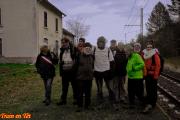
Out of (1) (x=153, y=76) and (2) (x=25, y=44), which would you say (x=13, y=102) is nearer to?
(1) (x=153, y=76)

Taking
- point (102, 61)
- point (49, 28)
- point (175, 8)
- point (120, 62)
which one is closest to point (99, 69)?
point (102, 61)

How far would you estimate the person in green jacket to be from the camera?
1080cm

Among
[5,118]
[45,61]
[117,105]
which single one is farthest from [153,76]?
[5,118]

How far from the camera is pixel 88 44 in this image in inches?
423

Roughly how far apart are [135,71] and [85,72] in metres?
1.39

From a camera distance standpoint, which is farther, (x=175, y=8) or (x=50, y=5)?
(x=175, y=8)

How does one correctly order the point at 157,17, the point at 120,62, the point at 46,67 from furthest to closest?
the point at 157,17 → the point at 120,62 → the point at 46,67

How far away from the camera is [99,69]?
36.0 ft

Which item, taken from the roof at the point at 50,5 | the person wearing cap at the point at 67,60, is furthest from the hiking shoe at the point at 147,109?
the roof at the point at 50,5

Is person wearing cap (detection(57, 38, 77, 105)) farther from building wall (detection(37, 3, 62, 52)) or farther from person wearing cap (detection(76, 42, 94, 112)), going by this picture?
building wall (detection(37, 3, 62, 52))

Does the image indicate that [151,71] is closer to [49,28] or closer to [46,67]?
[46,67]

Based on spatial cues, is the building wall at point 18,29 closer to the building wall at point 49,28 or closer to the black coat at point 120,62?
the building wall at point 49,28

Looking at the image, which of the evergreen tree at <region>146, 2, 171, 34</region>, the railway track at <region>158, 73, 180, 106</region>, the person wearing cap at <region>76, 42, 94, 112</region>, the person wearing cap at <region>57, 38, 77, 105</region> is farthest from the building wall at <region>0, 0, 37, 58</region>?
the evergreen tree at <region>146, 2, 171, 34</region>

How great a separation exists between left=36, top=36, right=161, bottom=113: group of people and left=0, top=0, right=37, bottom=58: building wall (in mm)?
26758
